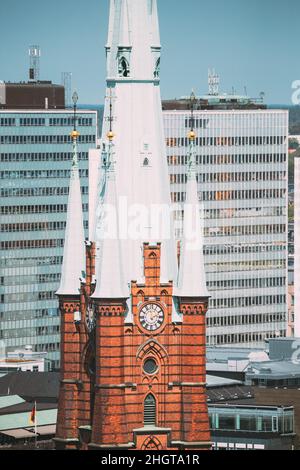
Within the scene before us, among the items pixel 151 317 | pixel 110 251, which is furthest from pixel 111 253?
pixel 151 317

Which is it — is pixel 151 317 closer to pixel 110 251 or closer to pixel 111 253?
pixel 111 253

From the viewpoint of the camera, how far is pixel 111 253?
199 m

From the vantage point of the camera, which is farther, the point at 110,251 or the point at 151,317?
the point at 151,317

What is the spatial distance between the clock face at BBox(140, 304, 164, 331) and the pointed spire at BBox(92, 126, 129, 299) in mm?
1416

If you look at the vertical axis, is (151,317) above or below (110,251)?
below

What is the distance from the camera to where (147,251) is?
200m

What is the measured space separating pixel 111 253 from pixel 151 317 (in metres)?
3.87

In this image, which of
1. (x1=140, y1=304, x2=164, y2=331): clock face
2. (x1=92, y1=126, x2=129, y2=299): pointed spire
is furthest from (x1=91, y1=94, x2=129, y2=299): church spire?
(x1=140, y1=304, x2=164, y2=331): clock face

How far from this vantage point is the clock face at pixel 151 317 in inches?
7849
